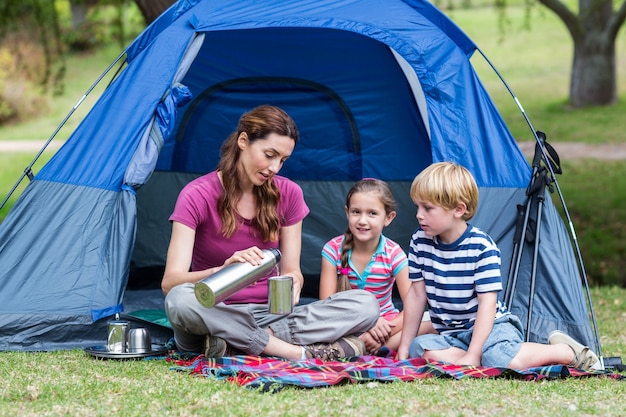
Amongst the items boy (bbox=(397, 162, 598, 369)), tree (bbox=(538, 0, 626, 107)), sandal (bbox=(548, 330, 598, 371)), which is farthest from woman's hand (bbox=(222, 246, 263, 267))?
tree (bbox=(538, 0, 626, 107))

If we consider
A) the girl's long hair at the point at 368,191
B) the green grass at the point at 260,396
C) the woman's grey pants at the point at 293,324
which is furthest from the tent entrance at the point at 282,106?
the green grass at the point at 260,396

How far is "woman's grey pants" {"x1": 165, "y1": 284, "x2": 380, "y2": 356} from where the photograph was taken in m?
3.31

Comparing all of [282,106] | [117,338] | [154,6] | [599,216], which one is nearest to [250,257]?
[117,338]

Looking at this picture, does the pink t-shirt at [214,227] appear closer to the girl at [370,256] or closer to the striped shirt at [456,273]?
the girl at [370,256]

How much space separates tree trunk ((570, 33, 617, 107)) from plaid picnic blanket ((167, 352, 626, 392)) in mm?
8965

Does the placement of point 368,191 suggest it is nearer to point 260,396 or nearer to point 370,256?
point 370,256

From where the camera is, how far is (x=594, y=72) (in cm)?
1316

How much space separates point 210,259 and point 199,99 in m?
1.79

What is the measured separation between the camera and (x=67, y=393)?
9.40 feet

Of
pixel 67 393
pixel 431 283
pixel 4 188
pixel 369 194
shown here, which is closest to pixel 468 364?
pixel 431 283

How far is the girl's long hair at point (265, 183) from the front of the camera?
11.1ft

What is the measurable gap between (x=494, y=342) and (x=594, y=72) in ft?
35.7

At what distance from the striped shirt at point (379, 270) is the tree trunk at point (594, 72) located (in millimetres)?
8372

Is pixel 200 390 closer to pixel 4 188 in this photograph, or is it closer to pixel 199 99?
pixel 199 99
